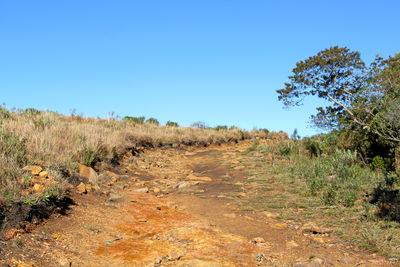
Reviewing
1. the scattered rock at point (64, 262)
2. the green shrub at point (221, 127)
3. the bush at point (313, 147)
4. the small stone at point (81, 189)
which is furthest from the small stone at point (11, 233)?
the green shrub at point (221, 127)

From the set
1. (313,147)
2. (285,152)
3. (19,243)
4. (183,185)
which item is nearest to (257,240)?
(19,243)

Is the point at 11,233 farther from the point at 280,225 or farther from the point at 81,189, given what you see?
the point at 280,225

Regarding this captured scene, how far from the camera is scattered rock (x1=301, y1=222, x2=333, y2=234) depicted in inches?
199

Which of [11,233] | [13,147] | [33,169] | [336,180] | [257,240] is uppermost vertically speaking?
[13,147]

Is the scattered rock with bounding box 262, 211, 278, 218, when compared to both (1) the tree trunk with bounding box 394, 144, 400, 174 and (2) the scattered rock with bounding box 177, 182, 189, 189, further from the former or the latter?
(1) the tree trunk with bounding box 394, 144, 400, 174

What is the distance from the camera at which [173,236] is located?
4754mm

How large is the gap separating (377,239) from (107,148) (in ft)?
24.1

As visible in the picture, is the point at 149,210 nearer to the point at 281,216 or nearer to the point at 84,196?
the point at 84,196

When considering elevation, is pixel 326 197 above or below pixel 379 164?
below

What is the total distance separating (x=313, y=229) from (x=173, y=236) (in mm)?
2235

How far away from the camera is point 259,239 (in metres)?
4.65

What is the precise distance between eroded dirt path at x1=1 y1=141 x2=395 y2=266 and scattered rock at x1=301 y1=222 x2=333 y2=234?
5 centimetres

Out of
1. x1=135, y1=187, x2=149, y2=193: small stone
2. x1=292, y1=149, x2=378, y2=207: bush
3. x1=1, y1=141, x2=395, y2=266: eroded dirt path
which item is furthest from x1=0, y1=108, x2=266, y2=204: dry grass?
x1=292, y1=149, x2=378, y2=207: bush

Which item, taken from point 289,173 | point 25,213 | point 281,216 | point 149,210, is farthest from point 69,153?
point 289,173
